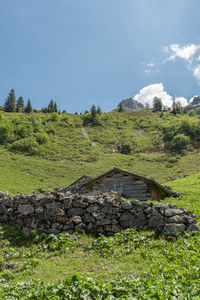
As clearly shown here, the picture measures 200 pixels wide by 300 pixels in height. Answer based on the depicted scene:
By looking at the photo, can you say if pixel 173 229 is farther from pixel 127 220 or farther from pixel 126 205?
pixel 126 205

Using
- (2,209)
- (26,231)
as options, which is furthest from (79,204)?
(2,209)

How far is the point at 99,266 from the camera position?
21.3 feet

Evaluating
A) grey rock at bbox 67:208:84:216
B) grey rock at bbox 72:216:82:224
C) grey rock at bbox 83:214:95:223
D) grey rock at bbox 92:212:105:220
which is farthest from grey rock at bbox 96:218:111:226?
grey rock at bbox 67:208:84:216

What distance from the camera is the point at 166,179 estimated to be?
51.2 meters

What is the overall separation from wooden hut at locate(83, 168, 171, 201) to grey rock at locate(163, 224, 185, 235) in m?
11.7

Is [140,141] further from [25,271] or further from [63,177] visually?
[25,271]

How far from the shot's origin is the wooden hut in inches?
795

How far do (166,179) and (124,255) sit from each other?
4701cm

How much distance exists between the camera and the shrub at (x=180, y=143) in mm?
84062

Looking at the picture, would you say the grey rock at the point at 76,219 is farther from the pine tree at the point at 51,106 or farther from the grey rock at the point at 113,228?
the pine tree at the point at 51,106

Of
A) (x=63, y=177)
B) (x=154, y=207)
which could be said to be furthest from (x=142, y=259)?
(x=63, y=177)

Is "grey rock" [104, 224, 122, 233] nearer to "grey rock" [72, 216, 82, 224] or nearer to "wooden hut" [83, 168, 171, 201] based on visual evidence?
"grey rock" [72, 216, 82, 224]

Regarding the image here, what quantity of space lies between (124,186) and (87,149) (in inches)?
2359

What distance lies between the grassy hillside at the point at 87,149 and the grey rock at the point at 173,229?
1239 inches
